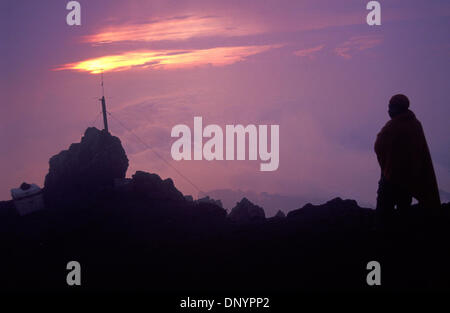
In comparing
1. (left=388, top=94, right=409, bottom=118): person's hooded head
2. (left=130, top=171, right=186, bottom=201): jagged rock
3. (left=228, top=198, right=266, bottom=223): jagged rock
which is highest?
(left=388, top=94, right=409, bottom=118): person's hooded head

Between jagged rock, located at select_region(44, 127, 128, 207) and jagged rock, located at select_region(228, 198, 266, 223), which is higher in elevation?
jagged rock, located at select_region(44, 127, 128, 207)

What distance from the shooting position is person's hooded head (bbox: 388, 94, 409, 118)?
7.29m

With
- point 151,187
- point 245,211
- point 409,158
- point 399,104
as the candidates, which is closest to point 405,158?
point 409,158

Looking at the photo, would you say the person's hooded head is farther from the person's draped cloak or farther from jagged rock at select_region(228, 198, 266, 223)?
jagged rock at select_region(228, 198, 266, 223)

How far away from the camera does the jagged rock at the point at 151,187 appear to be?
14039mm

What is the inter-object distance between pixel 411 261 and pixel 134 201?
9.67 m

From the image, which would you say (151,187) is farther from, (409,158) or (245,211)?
(409,158)

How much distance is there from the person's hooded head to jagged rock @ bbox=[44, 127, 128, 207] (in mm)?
12104

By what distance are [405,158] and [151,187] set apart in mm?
9716

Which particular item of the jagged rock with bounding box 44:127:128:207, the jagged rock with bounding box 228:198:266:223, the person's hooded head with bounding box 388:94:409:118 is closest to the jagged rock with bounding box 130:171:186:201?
the jagged rock with bounding box 44:127:128:207

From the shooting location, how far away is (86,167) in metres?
15.8

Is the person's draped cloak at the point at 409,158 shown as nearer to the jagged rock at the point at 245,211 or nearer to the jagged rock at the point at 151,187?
the jagged rock at the point at 151,187
